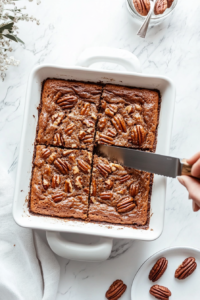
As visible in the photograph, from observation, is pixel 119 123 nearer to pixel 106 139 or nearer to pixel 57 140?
pixel 106 139

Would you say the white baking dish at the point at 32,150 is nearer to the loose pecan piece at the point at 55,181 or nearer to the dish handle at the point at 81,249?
the dish handle at the point at 81,249

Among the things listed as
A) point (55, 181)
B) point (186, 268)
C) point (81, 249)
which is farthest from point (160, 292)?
point (55, 181)

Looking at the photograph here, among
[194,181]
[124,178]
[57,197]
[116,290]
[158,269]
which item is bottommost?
[116,290]

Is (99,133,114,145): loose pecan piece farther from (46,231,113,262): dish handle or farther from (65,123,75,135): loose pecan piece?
(46,231,113,262): dish handle

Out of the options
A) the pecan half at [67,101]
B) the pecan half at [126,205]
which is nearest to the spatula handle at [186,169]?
the pecan half at [126,205]

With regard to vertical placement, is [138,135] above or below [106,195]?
above

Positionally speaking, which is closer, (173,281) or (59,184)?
(59,184)

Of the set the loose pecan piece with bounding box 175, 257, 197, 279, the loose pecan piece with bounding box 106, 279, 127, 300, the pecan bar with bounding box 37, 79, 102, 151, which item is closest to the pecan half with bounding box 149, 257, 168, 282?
the loose pecan piece with bounding box 175, 257, 197, 279

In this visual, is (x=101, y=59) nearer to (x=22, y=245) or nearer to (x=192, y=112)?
(x=192, y=112)

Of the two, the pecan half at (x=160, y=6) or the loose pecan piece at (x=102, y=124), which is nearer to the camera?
the loose pecan piece at (x=102, y=124)
